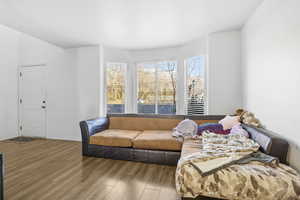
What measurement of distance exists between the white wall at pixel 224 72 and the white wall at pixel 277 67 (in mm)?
501

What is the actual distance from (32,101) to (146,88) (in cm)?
340

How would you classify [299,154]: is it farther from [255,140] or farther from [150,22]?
[150,22]

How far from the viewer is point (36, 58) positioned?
443 cm

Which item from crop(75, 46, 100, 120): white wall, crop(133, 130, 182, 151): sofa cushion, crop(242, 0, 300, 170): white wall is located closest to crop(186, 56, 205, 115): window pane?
crop(242, 0, 300, 170): white wall

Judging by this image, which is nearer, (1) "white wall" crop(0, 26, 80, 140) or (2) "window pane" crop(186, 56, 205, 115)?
(2) "window pane" crop(186, 56, 205, 115)

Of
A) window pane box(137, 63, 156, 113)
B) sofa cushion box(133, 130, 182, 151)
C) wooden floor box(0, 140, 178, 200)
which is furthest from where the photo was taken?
window pane box(137, 63, 156, 113)

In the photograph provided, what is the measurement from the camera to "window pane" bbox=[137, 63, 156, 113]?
14.3 ft

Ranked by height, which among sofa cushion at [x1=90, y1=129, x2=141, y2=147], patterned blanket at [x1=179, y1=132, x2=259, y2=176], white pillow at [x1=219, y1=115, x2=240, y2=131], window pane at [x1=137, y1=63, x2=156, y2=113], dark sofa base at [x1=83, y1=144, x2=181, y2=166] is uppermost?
window pane at [x1=137, y1=63, x2=156, y2=113]

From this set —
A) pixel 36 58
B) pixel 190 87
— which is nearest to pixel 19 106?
pixel 36 58

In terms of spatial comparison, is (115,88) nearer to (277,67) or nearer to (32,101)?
(32,101)

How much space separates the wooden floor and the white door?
145cm

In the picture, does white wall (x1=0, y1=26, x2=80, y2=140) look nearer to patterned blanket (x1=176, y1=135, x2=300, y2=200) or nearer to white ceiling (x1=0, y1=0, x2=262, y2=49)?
white ceiling (x1=0, y1=0, x2=262, y2=49)

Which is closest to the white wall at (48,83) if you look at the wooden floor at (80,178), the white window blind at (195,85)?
the wooden floor at (80,178)

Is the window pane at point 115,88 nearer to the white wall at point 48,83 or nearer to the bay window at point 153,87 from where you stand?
the bay window at point 153,87
